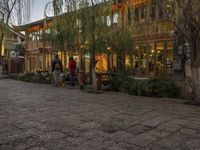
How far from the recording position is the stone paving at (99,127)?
3973mm

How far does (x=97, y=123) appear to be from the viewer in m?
5.32

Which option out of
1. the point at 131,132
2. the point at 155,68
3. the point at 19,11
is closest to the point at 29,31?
the point at 19,11

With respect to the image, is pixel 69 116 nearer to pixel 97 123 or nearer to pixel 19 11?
pixel 97 123

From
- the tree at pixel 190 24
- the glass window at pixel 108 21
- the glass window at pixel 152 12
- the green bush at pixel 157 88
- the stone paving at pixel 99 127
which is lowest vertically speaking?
the stone paving at pixel 99 127

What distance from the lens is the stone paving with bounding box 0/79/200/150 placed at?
3.97 meters

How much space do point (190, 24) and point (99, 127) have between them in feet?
15.0

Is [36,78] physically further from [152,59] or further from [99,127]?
[99,127]

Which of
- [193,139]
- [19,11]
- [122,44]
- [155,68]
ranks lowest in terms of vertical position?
[193,139]

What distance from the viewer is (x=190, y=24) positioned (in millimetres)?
7500

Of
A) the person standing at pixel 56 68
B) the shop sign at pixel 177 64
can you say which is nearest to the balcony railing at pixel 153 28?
the shop sign at pixel 177 64

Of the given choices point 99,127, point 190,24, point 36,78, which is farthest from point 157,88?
point 36,78

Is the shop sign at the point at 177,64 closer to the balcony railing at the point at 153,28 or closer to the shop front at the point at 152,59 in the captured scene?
the shop front at the point at 152,59

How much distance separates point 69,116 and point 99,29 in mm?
6068

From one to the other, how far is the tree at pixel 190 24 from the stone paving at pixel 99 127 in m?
1.15
